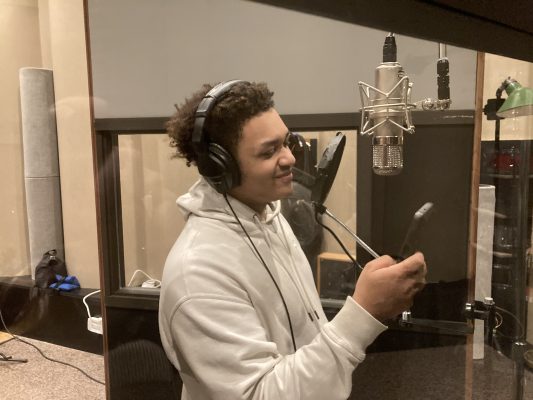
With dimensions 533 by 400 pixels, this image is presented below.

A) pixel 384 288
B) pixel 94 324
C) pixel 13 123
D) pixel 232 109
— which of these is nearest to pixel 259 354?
pixel 384 288

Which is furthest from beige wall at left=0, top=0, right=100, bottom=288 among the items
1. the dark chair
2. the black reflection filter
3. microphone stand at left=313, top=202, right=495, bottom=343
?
microphone stand at left=313, top=202, right=495, bottom=343

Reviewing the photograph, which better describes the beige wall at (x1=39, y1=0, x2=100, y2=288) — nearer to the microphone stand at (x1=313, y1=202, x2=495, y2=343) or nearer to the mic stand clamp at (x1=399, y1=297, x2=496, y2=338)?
the microphone stand at (x1=313, y1=202, x2=495, y2=343)

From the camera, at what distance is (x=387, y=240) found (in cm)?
104

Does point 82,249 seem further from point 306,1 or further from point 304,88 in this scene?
point 306,1

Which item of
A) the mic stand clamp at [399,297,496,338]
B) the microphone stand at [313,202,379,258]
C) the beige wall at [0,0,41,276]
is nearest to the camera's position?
the beige wall at [0,0,41,276]

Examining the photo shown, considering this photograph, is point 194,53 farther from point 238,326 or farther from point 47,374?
point 47,374

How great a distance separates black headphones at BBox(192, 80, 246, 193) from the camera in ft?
2.13

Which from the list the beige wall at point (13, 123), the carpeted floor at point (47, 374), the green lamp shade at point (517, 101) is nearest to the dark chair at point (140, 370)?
the carpeted floor at point (47, 374)

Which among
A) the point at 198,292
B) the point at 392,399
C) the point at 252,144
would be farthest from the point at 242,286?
the point at 392,399

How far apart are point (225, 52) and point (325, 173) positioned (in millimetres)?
289

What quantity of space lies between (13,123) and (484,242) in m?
0.97

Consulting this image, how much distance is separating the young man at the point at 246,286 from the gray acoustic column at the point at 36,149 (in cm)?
20

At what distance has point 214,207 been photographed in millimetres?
708

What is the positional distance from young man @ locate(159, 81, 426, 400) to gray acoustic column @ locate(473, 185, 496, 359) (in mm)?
472
